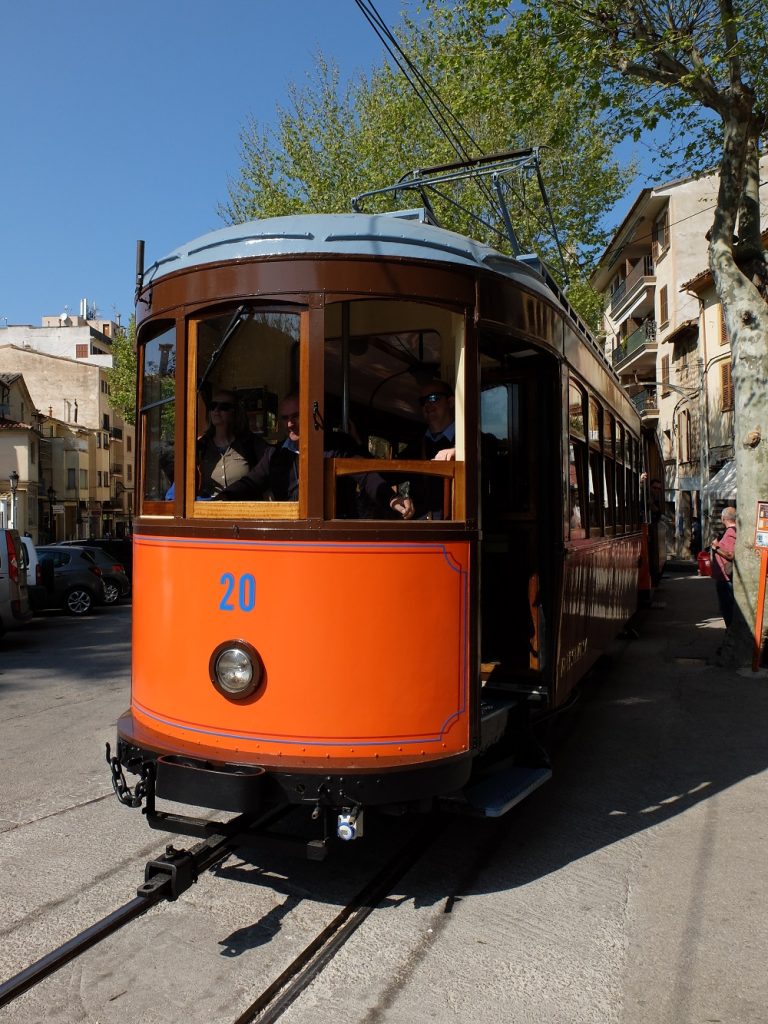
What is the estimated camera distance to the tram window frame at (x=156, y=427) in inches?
174

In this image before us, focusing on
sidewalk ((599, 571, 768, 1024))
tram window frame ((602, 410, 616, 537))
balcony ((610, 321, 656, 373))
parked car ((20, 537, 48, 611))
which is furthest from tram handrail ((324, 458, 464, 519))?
balcony ((610, 321, 656, 373))

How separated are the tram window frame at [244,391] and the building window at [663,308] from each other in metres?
40.1

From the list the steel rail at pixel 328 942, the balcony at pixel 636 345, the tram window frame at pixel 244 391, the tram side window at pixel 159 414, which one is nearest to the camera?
the steel rail at pixel 328 942

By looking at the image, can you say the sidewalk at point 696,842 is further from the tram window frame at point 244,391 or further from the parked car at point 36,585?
the parked car at point 36,585

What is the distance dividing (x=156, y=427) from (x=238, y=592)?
3.53 ft

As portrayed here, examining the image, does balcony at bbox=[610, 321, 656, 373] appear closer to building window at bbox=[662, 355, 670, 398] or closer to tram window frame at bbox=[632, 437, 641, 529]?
building window at bbox=[662, 355, 670, 398]

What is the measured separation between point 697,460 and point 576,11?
29409 mm

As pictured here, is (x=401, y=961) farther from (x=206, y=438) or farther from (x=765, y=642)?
(x=765, y=642)

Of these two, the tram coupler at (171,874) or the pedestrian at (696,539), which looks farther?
the pedestrian at (696,539)

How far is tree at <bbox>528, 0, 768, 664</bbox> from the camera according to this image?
407 inches

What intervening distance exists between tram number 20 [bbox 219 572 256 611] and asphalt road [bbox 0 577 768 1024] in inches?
53.8

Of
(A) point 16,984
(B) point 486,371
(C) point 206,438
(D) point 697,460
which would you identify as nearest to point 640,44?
(B) point 486,371

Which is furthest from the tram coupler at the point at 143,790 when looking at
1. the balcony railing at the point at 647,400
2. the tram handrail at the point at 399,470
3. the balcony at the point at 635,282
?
the balcony at the point at 635,282

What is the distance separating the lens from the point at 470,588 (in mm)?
4234
